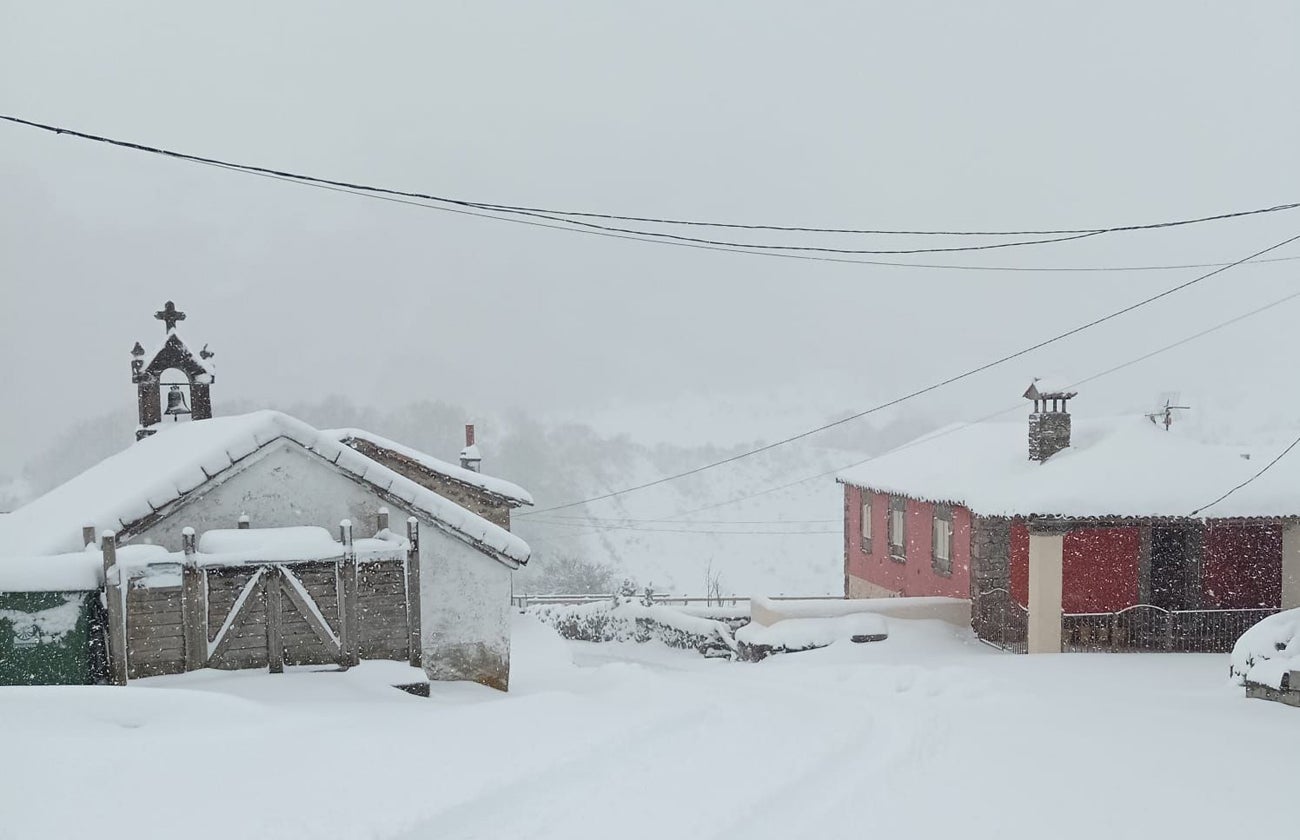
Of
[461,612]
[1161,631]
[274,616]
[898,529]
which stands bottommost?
[1161,631]

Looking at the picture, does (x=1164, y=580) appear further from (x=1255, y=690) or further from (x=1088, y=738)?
(x=1088, y=738)

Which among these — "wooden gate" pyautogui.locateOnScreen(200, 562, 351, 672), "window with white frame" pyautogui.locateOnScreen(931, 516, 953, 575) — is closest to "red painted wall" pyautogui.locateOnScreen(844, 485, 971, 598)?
"window with white frame" pyautogui.locateOnScreen(931, 516, 953, 575)

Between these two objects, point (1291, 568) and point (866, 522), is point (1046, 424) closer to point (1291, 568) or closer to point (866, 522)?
point (1291, 568)

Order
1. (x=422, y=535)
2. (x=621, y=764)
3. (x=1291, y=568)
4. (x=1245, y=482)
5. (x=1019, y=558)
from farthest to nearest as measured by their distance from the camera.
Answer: (x=1019, y=558)
(x=1291, y=568)
(x=1245, y=482)
(x=422, y=535)
(x=621, y=764)

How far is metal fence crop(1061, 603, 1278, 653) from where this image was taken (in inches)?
739

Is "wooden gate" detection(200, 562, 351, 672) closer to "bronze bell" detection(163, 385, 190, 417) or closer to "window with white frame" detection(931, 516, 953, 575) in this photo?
"bronze bell" detection(163, 385, 190, 417)

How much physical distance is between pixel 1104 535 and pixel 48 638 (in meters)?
21.1

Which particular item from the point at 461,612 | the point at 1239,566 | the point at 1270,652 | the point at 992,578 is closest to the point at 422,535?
the point at 461,612

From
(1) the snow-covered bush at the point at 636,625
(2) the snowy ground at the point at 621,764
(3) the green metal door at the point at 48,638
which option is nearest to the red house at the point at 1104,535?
(2) the snowy ground at the point at 621,764

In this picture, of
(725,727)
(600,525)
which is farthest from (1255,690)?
(600,525)

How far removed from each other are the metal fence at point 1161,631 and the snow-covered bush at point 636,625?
8.31 m

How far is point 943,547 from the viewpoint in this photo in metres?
24.1

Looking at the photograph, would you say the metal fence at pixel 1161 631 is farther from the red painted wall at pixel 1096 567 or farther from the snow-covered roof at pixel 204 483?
the snow-covered roof at pixel 204 483

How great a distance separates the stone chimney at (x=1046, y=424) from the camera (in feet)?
71.3
